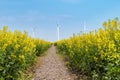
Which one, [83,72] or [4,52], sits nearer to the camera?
[4,52]

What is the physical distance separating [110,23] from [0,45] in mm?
3793

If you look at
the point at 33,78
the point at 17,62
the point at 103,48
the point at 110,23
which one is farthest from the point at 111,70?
the point at 33,78

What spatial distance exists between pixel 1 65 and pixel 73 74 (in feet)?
18.9

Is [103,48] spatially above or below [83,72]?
above

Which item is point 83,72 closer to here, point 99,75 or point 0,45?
point 99,75

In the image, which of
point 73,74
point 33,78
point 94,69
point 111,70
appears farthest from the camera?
point 73,74

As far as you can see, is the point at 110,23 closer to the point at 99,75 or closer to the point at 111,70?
the point at 99,75

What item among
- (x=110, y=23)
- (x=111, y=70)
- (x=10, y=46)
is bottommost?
(x=111, y=70)

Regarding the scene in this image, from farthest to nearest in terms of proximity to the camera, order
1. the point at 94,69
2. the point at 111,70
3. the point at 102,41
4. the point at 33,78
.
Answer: the point at 33,78 < the point at 94,69 < the point at 102,41 < the point at 111,70

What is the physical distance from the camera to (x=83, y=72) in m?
13.4

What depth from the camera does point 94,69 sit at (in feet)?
35.2

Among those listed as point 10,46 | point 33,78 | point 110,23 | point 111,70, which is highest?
point 110,23

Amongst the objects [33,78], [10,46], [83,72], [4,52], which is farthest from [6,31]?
[83,72]

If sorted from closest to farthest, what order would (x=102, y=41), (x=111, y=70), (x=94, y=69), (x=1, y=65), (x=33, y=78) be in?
(x=111, y=70), (x=1, y=65), (x=102, y=41), (x=94, y=69), (x=33, y=78)
